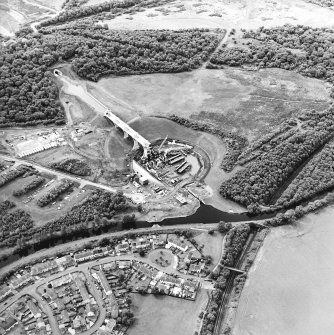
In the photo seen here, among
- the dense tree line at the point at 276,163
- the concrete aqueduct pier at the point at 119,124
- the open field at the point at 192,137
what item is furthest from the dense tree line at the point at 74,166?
the dense tree line at the point at 276,163

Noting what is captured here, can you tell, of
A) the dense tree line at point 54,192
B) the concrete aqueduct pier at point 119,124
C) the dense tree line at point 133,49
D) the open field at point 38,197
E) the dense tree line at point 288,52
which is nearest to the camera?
the open field at point 38,197

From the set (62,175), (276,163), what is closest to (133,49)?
(62,175)

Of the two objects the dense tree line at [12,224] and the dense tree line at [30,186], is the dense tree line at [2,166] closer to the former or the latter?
the dense tree line at [30,186]

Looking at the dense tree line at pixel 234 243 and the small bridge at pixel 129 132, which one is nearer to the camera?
the dense tree line at pixel 234 243

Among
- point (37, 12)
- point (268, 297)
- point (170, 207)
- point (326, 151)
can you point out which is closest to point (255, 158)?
point (326, 151)

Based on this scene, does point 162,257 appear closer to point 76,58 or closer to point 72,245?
point 72,245

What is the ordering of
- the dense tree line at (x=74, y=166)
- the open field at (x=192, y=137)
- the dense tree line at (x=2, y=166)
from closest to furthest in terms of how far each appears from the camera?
the dense tree line at (x=74, y=166) → the open field at (x=192, y=137) → the dense tree line at (x=2, y=166)

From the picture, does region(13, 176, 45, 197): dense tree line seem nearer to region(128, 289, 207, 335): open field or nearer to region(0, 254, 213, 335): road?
region(0, 254, 213, 335): road

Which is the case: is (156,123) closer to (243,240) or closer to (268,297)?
(243,240)

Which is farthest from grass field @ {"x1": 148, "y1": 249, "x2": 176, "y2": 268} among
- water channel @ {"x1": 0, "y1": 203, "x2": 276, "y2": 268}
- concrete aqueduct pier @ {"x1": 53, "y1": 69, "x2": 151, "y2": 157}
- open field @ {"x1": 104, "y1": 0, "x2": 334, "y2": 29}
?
open field @ {"x1": 104, "y1": 0, "x2": 334, "y2": 29}
